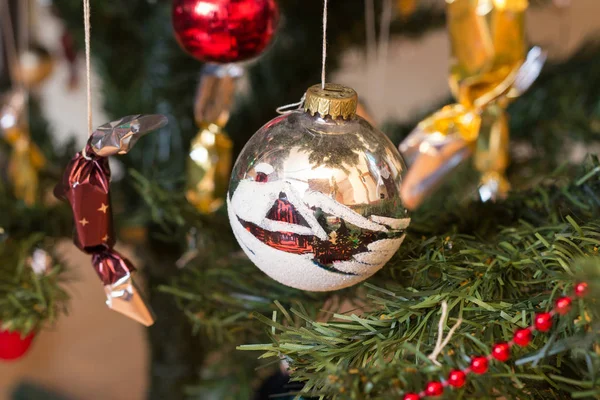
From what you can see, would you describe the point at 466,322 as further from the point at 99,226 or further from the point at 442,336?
the point at 99,226

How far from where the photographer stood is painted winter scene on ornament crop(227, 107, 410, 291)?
31cm

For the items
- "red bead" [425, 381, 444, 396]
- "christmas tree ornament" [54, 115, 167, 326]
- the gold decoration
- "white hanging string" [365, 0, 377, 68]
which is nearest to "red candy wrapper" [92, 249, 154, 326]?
"christmas tree ornament" [54, 115, 167, 326]

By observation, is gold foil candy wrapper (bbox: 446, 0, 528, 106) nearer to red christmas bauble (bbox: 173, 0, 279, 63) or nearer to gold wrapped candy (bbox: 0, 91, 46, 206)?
red christmas bauble (bbox: 173, 0, 279, 63)

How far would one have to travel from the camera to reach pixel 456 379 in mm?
251

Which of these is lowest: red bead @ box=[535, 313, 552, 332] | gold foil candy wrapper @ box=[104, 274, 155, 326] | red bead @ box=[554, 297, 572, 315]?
gold foil candy wrapper @ box=[104, 274, 155, 326]

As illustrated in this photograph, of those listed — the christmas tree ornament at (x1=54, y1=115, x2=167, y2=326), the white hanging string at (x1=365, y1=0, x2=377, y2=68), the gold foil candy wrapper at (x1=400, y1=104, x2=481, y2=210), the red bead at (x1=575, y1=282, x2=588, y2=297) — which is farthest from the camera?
the white hanging string at (x1=365, y1=0, x2=377, y2=68)

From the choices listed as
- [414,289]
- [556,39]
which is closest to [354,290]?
[414,289]

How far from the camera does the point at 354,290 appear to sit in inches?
16.4

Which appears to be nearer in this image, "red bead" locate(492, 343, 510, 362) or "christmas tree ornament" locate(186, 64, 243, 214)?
"red bead" locate(492, 343, 510, 362)

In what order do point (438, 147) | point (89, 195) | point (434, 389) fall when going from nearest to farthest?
1. point (434, 389)
2. point (89, 195)
3. point (438, 147)

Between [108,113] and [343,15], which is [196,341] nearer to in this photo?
[108,113]

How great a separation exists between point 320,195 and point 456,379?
0.35ft

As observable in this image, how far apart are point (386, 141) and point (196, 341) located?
43 centimetres

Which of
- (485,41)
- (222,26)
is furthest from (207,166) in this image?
(485,41)
